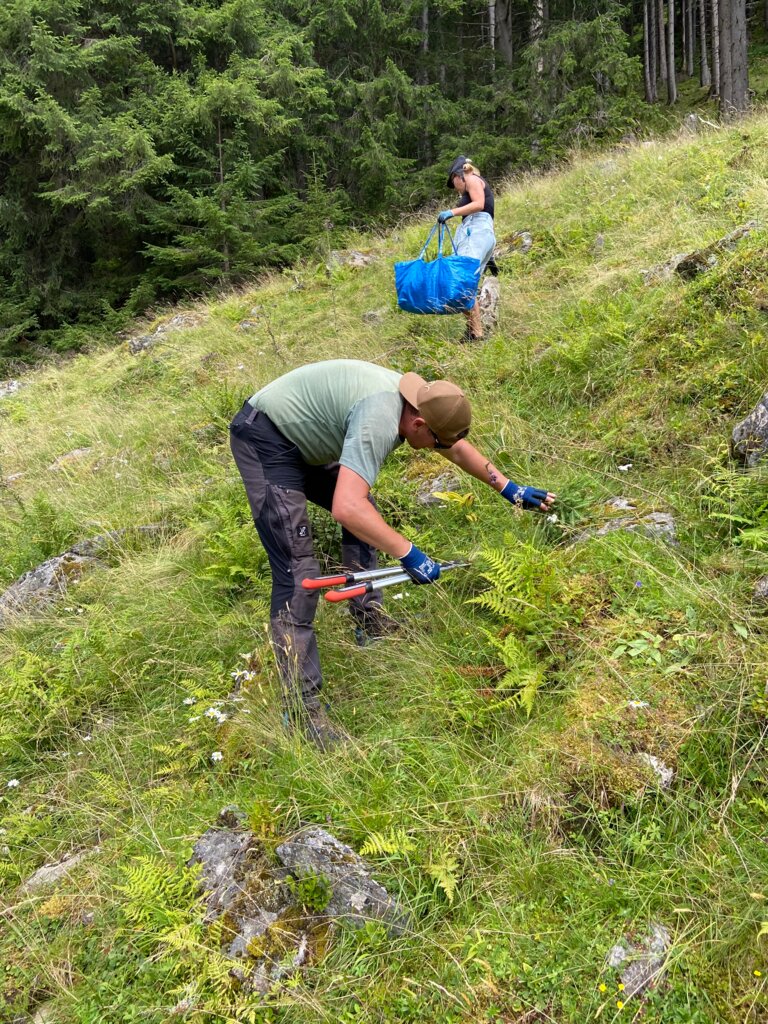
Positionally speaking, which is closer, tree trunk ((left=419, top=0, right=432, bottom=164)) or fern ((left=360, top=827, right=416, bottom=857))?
fern ((left=360, top=827, right=416, bottom=857))

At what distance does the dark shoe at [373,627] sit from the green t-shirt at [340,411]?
3.01 feet

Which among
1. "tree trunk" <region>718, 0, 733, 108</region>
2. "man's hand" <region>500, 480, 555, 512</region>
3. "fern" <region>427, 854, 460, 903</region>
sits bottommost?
"fern" <region>427, 854, 460, 903</region>

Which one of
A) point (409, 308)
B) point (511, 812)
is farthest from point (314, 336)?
point (511, 812)

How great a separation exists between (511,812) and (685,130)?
11.4 metres

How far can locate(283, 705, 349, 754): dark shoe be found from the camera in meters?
2.98

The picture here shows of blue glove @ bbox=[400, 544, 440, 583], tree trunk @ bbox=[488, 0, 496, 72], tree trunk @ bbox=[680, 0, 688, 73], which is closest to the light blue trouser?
blue glove @ bbox=[400, 544, 440, 583]

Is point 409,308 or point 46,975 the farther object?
point 409,308

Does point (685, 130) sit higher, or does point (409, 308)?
point (685, 130)

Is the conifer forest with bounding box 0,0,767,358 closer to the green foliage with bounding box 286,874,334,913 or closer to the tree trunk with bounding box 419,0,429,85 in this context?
the tree trunk with bounding box 419,0,429,85

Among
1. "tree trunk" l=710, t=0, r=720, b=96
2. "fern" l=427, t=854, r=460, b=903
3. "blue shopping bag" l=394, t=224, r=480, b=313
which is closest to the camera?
"fern" l=427, t=854, r=460, b=903

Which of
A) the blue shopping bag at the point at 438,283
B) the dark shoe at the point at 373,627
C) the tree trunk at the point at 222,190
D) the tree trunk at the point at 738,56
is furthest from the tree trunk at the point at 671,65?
the dark shoe at the point at 373,627

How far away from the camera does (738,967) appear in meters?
1.87

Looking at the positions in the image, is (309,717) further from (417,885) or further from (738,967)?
(738,967)

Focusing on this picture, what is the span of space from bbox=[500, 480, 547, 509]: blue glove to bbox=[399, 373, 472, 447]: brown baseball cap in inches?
22.3
